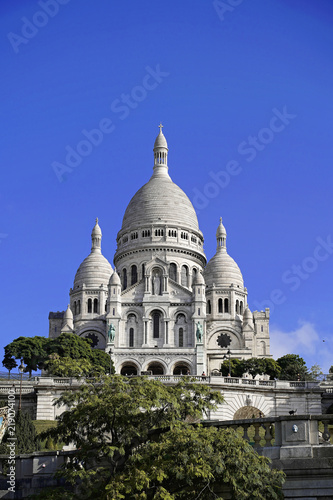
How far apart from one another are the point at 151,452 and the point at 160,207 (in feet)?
340

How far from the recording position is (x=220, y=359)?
4232 inches

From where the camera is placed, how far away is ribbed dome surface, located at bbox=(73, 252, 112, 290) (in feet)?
392

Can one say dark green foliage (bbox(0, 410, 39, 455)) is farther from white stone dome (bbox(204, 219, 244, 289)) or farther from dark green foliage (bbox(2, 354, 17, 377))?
white stone dome (bbox(204, 219, 244, 289))

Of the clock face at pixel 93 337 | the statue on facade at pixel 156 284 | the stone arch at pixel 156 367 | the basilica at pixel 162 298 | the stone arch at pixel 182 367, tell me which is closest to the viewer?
the stone arch at pixel 156 367

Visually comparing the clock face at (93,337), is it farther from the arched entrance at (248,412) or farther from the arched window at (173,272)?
the arched entrance at (248,412)

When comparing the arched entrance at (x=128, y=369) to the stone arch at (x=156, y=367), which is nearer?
the stone arch at (x=156, y=367)

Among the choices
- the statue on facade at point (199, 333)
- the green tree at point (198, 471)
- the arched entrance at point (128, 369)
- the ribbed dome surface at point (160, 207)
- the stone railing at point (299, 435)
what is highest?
the ribbed dome surface at point (160, 207)

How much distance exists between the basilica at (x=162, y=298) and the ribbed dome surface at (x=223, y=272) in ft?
0.47

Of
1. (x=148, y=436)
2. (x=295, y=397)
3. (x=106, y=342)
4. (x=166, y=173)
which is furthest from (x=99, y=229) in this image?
(x=148, y=436)

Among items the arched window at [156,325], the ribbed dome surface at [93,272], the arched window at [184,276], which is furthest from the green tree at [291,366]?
the ribbed dome surface at [93,272]

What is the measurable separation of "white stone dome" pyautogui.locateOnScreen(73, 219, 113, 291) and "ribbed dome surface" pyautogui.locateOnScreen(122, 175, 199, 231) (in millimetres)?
6031

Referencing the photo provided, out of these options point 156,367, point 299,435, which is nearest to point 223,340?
point 156,367

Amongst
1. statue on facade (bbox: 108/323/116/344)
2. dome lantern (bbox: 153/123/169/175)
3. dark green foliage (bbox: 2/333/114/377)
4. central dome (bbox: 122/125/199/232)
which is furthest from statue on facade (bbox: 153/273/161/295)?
dome lantern (bbox: 153/123/169/175)

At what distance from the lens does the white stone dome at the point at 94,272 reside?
119562 mm
